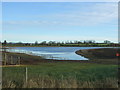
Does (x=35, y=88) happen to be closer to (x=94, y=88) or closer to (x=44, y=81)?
(x=44, y=81)

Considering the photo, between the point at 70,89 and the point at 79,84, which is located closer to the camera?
the point at 70,89

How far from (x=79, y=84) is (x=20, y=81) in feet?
10.4

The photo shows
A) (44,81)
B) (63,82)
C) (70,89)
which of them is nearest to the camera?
(70,89)

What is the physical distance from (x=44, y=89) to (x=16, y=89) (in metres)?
1.41

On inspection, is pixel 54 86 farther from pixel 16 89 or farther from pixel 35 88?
pixel 16 89

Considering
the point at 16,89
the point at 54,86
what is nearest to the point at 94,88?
the point at 54,86

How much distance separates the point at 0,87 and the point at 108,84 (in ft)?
16.8

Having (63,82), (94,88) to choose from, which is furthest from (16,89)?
(94,88)

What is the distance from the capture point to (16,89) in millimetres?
8828

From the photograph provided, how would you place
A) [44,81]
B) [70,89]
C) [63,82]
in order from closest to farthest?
1. [70,89]
2. [63,82]
3. [44,81]

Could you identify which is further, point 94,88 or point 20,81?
point 20,81

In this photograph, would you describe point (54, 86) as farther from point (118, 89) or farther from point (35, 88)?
point (118, 89)

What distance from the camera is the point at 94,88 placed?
336 inches

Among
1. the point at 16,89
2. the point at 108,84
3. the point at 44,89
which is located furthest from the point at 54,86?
the point at 108,84
